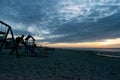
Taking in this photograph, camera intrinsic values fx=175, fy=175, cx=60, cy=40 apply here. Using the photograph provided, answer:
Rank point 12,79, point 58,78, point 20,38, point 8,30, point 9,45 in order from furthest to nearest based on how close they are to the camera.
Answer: point 9,45 → point 20,38 → point 8,30 → point 58,78 → point 12,79

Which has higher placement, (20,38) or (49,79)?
(20,38)

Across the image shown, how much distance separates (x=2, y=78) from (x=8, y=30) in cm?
1025

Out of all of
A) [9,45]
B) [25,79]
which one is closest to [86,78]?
[25,79]

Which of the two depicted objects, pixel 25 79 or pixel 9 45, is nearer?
pixel 25 79

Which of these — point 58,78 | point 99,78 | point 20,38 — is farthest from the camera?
point 20,38

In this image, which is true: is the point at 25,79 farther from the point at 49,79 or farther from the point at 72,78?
the point at 72,78

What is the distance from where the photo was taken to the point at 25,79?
354 inches

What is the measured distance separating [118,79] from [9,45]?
2421 centimetres

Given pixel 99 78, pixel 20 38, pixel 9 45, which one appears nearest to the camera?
pixel 99 78

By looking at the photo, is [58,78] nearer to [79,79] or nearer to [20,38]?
[79,79]

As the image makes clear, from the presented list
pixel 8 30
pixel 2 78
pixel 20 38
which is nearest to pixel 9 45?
pixel 20 38

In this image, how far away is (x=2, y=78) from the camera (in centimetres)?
893

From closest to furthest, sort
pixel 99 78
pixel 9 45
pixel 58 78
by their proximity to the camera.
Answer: pixel 58 78 → pixel 99 78 → pixel 9 45

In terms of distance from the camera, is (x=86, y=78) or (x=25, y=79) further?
(x=86, y=78)
